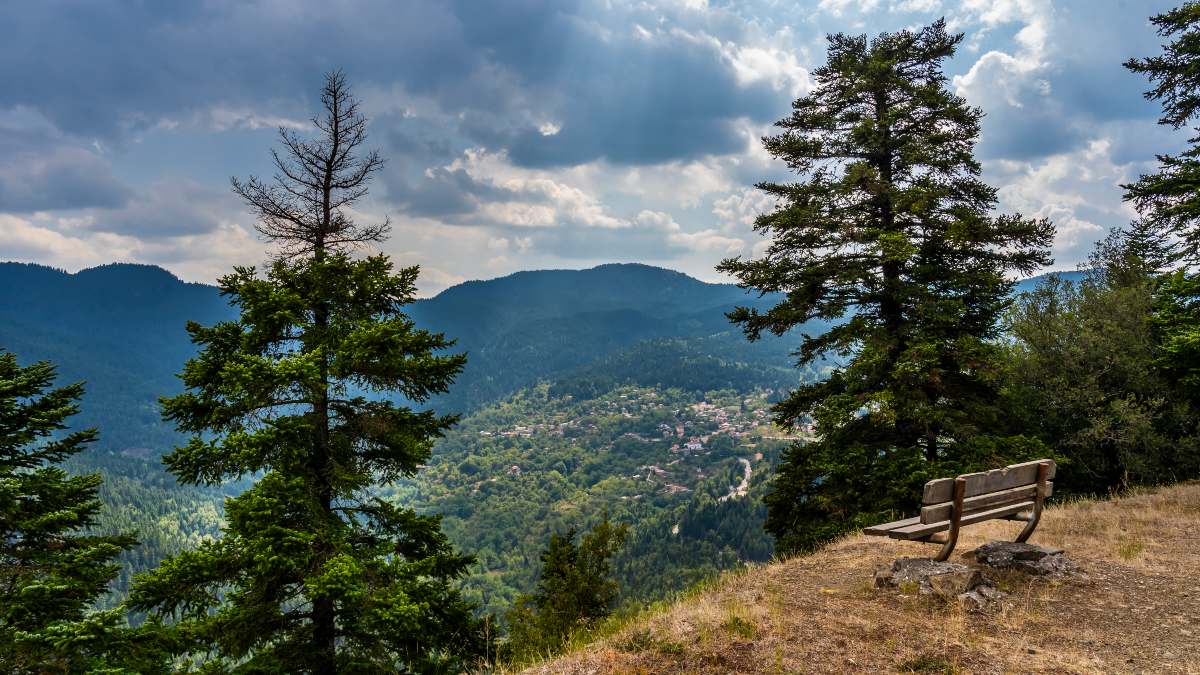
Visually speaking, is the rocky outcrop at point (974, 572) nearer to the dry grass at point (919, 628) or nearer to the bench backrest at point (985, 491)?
the dry grass at point (919, 628)

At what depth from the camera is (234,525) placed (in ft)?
24.8

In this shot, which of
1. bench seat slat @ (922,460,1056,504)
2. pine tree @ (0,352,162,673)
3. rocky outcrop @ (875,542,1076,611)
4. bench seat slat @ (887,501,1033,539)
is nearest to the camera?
rocky outcrop @ (875,542,1076,611)

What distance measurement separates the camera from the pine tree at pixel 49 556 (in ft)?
23.7

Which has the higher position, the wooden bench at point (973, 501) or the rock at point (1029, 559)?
the wooden bench at point (973, 501)

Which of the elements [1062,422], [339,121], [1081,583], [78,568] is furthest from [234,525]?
[1062,422]

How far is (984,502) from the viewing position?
21.4 feet

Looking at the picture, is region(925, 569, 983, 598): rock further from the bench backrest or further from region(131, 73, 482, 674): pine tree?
region(131, 73, 482, 674): pine tree

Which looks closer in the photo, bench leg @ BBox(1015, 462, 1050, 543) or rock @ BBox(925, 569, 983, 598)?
rock @ BBox(925, 569, 983, 598)

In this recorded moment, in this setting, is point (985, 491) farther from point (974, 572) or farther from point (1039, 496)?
point (1039, 496)

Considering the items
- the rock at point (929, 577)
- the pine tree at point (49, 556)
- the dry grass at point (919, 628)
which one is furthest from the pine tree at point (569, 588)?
the rock at point (929, 577)

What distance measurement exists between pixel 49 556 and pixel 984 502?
45.4 feet

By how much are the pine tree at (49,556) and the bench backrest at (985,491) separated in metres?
10.4

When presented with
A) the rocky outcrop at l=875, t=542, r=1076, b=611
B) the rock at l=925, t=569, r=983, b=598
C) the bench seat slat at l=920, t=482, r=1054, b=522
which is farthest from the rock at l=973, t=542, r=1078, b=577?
the rock at l=925, t=569, r=983, b=598

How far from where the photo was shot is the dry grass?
459cm
